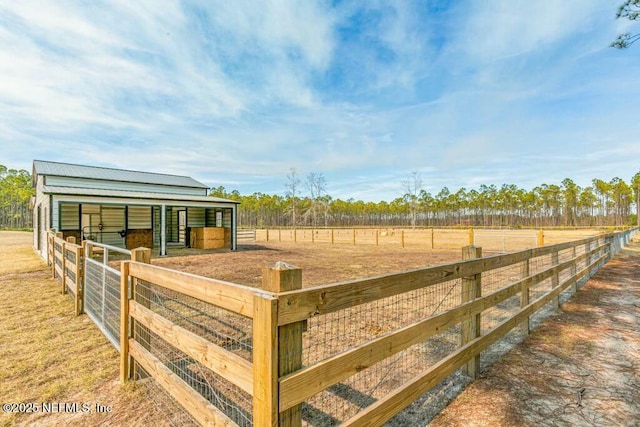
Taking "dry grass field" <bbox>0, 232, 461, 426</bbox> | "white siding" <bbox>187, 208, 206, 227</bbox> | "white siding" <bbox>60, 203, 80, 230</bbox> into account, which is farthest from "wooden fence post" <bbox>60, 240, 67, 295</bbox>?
"white siding" <bbox>187, 208, 206, 227</bbox>

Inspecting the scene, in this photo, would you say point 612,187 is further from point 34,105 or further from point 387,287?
point 34,105

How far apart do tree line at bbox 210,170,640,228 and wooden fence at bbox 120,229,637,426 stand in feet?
165

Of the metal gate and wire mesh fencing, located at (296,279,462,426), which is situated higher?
the metal gate

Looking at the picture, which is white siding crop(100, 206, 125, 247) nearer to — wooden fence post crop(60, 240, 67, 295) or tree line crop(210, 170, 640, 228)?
wooden fence post crop(60, 240, 67, 295)

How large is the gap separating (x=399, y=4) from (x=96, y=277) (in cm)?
1086

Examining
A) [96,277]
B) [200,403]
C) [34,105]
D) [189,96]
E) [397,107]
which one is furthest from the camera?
[397,107]

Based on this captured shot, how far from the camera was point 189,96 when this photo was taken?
15.4m

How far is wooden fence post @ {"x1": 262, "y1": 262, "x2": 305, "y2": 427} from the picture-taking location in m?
1.23

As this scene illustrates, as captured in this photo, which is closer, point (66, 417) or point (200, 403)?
point (200, 403)

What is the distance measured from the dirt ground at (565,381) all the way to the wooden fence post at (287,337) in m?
1.52

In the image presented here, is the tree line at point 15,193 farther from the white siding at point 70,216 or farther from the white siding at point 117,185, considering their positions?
the white siding at point 70,216

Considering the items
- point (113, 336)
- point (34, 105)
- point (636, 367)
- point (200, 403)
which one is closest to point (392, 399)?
point (200, 403)

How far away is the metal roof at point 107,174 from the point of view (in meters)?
17.5

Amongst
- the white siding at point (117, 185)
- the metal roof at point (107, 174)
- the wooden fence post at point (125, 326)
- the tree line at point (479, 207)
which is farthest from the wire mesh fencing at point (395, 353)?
the tree line at point (479, 207)
